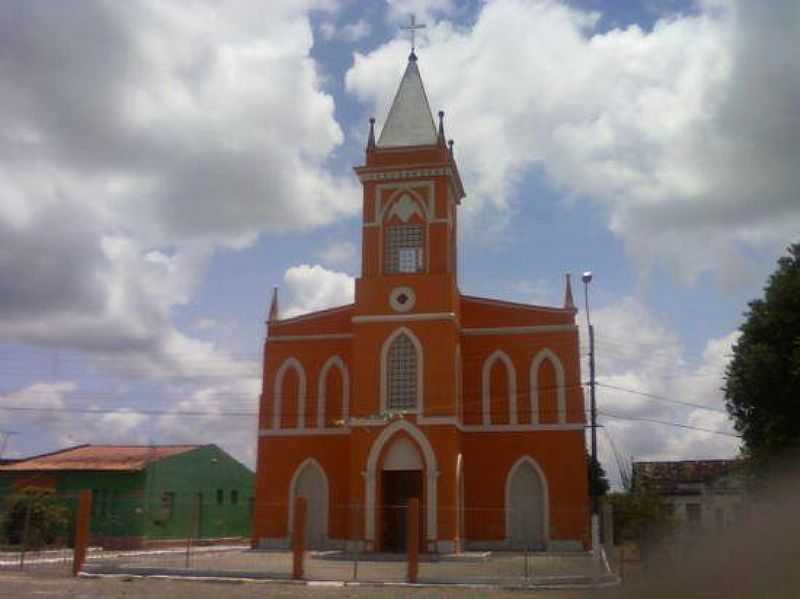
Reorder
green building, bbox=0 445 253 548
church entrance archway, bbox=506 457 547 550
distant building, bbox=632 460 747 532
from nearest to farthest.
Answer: church entrance archway, bbox=506 457 547 550 → green building, bbox=0 445 253 548 → distant building, bbox=632 460 747 532

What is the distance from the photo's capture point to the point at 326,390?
35062 millimetres

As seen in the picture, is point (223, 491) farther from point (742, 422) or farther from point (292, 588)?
point (742, 422)

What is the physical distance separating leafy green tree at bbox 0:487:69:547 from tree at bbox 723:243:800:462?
24372mm

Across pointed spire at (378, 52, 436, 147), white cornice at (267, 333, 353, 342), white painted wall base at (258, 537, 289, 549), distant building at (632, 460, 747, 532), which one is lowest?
white painted wall base at (258, 537, 289, 549)

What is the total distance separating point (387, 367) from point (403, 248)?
5.14m

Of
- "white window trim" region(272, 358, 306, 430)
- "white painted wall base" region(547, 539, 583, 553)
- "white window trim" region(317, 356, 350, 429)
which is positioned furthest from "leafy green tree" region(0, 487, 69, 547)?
"white painted wall base" region(547, 539, 583, 553)

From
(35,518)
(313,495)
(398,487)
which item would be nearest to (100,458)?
(35,518)

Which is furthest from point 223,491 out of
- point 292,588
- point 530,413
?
point 292,588

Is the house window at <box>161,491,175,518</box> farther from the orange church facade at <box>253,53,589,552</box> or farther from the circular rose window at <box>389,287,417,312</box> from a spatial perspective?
the circular rose window at <box>389,287,417,312</box>

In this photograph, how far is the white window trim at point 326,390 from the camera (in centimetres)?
3454

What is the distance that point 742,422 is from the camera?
24.2 m

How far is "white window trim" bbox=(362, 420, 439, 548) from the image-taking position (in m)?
30.4

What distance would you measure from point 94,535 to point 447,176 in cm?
2107

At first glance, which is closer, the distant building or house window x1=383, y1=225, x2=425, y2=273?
house window x1=383, y1=225, x2=425, y2=273
